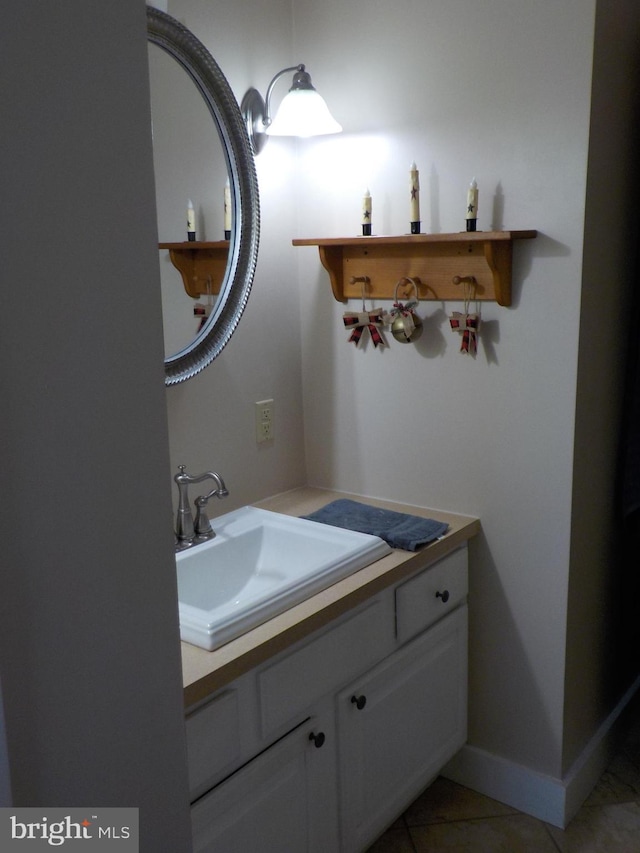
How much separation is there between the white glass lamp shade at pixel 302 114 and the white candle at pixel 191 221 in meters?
0.30

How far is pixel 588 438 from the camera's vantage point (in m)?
1.92

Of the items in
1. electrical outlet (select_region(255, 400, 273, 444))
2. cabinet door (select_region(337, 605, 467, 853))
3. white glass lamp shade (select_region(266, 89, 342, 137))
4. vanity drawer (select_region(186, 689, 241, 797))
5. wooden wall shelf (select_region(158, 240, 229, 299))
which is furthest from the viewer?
electrical outlet (select_region(255, 400, 273, 444))

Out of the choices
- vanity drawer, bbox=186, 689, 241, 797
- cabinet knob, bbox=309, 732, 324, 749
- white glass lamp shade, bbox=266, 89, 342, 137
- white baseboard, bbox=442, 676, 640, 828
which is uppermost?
white glass lamp shade, bbox=266, 89, 342, 137

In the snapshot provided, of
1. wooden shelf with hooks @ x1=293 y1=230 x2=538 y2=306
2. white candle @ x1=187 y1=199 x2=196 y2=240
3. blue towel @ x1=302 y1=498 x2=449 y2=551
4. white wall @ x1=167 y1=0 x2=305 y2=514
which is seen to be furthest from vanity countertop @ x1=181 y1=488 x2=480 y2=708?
white candle @ x1=187 y1=199 x2=196 y2=240

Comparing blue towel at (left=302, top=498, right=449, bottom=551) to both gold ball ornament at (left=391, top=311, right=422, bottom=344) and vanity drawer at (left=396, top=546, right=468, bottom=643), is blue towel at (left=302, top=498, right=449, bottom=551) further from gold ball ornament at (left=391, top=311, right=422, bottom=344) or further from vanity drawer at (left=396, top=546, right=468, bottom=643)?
gold ball ornament at (left=391, top=311, right=422, bottom=344)

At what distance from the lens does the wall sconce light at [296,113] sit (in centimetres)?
191

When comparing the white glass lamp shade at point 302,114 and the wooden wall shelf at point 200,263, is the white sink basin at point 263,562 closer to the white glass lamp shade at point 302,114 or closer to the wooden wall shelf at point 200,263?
the wooden wall shelf at point 200,263

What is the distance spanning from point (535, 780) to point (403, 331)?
1.17m

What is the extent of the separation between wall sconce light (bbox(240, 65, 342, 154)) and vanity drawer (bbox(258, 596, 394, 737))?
3.60 ft

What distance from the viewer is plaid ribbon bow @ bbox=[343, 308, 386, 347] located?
6.72 ft

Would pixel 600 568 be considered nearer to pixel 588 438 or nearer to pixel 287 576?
pixel 588 438

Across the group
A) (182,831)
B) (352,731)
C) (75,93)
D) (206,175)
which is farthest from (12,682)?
(206,175)

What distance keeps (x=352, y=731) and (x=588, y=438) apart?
2.81 ft

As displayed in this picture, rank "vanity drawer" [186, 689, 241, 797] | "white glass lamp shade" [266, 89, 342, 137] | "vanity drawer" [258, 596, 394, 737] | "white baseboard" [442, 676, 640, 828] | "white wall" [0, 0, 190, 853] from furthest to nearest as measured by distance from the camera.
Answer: "white baseboard" [442, 676, 640, 828] → "white glass lamp shade" [266, 89, 342, 137] → "vanity drawer" [258, 596, 394, 737] → "vanity drawer" [186, 689, 241, 797] → "white wall" [0, 0, 190, 853]
